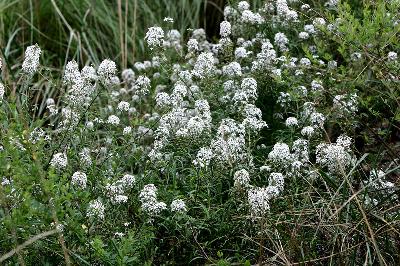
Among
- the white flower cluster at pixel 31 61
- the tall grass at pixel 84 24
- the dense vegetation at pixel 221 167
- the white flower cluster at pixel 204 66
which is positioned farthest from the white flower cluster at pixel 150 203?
the tall grass at pixel 84 24

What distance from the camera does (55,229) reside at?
2.71 meters

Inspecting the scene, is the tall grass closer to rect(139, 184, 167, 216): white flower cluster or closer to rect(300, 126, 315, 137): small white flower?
rect(300, 126, 315, 137): small white flower

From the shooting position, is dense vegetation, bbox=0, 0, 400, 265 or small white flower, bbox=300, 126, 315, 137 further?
small white flower, bbox=300, 126, 315, 137

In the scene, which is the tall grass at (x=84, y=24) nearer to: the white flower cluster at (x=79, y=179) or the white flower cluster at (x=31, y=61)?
the white flower cluster at (x=31, y=61)

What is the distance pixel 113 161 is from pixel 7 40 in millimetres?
2712

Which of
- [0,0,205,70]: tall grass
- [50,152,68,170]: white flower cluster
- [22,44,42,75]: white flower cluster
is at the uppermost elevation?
[22,44,42,75]: white flower cluster

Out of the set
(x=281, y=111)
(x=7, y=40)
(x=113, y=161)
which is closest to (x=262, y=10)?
(x=281, y=111)

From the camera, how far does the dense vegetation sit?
2.95 metres

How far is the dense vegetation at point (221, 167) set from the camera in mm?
2951

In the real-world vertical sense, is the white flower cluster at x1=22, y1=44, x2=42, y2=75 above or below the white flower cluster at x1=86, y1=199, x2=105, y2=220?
above

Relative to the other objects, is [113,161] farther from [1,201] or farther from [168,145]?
[1,201]

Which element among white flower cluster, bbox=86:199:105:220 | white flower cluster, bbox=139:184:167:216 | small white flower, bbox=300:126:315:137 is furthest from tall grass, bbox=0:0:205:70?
white flower cluster, bbox=86:199:105:220

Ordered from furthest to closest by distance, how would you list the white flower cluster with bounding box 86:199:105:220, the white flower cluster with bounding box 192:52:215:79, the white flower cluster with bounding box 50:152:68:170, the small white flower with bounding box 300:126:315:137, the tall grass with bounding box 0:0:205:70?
the tall grass with bounding box 0:0:205:70 → the white flower cluster with bounding box 192:52:215:79 → the small white flower with bounding box 300:126:315:137 → the white flower cluster with bounding box 50:152:68:170 → the white flower cluster with bounding box 86:199:105:220

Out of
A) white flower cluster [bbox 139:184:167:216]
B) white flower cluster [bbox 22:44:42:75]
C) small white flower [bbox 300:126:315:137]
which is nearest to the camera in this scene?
white flower cluster [bbox 139:184:167:216]
